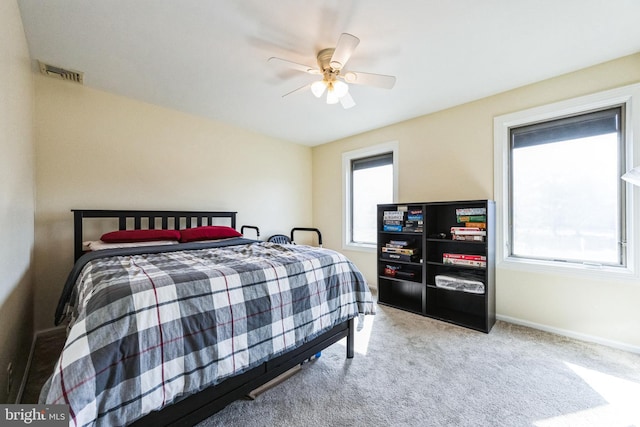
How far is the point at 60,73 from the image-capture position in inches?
92.9

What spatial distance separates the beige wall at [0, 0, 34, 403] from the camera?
50.7 inches

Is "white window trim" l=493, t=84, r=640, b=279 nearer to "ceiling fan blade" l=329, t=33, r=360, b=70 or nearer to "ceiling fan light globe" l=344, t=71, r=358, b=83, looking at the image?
"ceiling fan light globe" l=344, t=71, r=358, b=83

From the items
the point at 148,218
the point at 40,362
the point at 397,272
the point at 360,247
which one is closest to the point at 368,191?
the point at 360,247

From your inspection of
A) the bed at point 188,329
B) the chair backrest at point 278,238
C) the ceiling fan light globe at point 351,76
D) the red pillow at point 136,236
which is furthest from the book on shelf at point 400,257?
the red pillow at point 136,236

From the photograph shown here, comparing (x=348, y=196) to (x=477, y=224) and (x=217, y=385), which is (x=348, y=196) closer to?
(x=477, y=224)

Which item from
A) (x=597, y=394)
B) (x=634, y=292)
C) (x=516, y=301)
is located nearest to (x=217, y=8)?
(x=597, y=394)

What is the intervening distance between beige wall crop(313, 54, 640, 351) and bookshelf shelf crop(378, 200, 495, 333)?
0.27m

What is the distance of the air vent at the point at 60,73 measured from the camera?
2256 millimetres

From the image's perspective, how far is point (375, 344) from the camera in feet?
7.54

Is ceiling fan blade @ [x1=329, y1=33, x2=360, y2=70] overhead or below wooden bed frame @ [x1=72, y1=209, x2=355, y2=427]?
overhead

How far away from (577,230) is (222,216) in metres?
3.88

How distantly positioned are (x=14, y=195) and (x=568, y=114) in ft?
14.2

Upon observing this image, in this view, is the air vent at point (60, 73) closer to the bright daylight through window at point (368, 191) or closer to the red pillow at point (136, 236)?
the red pillow at point (136, 236)

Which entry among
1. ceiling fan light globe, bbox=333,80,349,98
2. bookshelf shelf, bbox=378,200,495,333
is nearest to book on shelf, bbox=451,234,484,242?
bookshelf shelf, bbox=378,200,495,333
